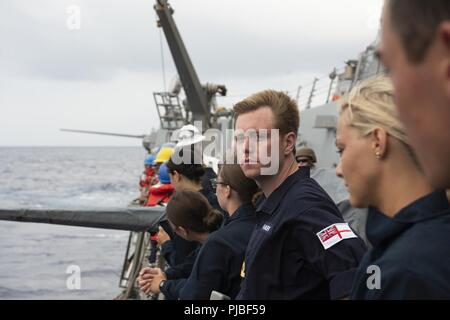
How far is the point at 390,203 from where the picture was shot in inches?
68.8

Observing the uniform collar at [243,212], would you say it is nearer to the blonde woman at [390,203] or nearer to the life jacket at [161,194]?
the blonde woman at [390,203]

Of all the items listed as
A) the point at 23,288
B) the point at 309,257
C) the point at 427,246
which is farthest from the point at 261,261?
the point at 23,288

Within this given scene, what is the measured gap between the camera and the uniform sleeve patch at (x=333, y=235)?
2.45m

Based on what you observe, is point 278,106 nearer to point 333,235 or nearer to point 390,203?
point 333,235

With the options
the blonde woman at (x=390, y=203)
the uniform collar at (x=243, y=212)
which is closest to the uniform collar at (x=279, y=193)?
the uniform collar at (x=243, y=212)

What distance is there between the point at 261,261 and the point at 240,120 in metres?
0.74

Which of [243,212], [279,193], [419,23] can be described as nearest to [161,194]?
[243,212]

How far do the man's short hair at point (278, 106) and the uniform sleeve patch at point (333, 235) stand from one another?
596mm

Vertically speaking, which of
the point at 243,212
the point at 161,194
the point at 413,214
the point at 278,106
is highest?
the point at 278,106

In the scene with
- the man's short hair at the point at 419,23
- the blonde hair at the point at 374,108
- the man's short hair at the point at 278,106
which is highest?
the man's short hair at the point at 419,23

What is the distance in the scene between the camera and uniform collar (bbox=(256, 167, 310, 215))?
2691 millimetres

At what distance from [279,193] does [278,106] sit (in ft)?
1.38

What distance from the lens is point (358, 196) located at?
5.99 ft

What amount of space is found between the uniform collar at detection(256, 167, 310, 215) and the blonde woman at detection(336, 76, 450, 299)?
2.45 feet
